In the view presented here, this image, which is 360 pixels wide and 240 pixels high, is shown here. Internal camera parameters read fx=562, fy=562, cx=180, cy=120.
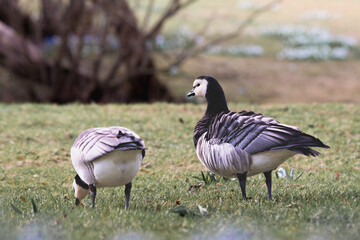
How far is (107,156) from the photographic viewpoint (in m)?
5.48

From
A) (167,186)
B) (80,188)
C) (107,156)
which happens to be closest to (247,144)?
(107,156)

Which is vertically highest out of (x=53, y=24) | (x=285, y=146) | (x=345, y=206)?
(x=53, y=24)

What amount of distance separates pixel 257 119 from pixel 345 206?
50.5 inches

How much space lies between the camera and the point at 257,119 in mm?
6109

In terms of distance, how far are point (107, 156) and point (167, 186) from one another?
2229 mm

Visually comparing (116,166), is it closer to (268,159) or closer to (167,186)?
(268,159)

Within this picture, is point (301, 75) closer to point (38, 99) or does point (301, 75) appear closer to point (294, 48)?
point (294, 48)

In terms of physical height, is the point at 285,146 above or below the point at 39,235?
above

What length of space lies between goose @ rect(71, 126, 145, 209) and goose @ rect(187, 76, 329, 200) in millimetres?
855

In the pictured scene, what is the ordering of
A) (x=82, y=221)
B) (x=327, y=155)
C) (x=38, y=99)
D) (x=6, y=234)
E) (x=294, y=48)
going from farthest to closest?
(x=294, y=48)
(x=38, y=99)
(x=327, y=155)
(x=82, y=221)
(x=6, y=234)

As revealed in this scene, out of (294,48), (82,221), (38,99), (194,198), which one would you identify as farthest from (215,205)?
(294,48)

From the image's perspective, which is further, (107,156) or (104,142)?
(107,156)

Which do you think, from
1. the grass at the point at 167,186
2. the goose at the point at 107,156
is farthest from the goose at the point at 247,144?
the goose at the point at 107,156

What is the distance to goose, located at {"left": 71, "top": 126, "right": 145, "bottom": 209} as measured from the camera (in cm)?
532
